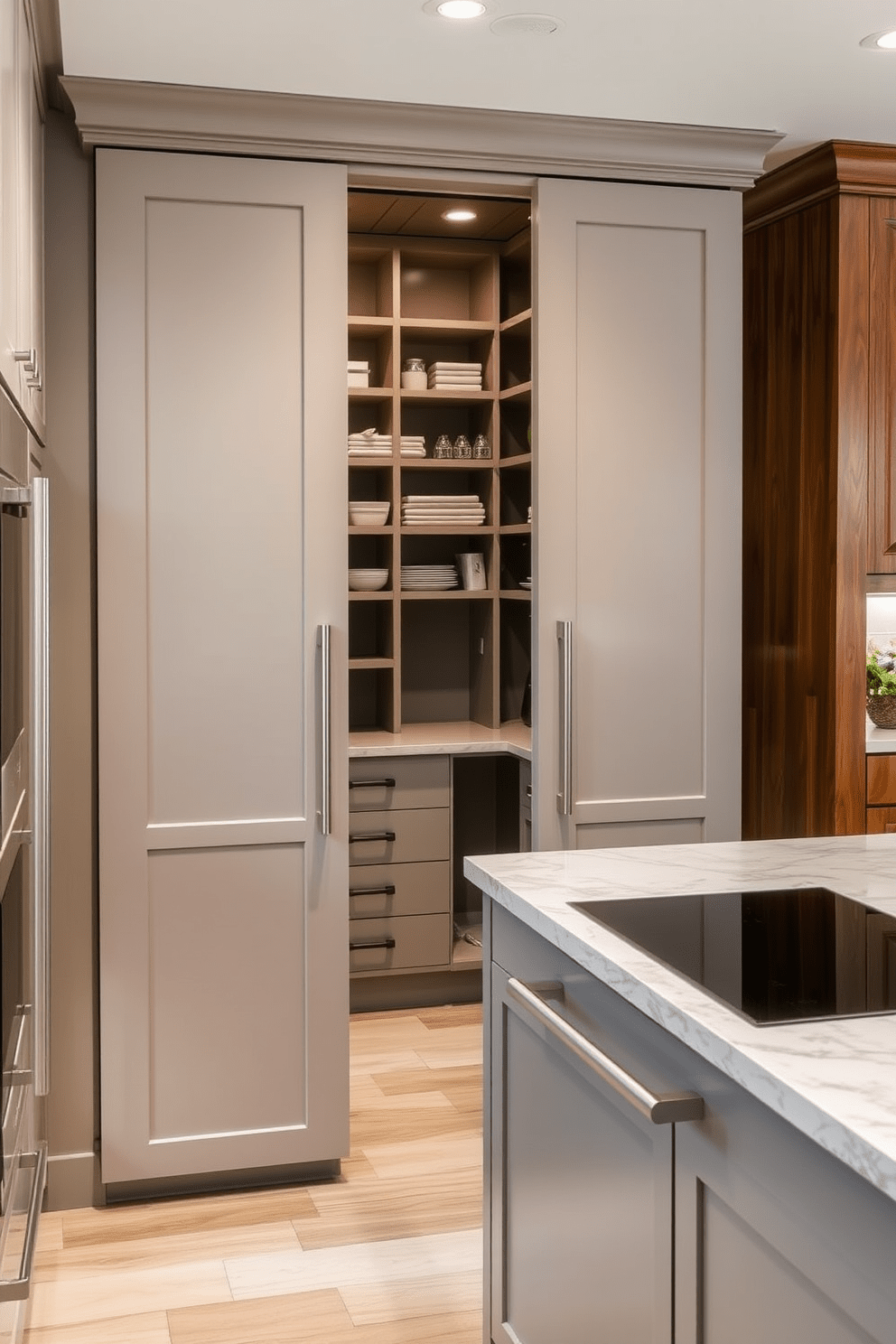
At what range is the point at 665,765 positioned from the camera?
3.33 m

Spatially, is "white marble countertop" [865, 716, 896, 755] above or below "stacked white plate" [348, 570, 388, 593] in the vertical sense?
below

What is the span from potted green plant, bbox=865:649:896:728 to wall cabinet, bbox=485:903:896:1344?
194 centimetres

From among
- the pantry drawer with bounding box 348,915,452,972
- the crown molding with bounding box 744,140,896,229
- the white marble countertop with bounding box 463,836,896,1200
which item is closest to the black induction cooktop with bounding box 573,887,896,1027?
the white marble countertop with bounding box 463,836,896,1200

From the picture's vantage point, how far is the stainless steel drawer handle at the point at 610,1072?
1403mm

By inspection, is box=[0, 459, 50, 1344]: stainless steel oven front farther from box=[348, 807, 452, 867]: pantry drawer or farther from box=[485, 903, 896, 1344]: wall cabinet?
box=[348, 807, 452, 867]: pantry drawer

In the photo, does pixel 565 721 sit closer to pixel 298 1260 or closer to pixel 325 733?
pixel 325 733

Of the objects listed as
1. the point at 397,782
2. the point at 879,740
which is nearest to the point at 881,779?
the point at 879,740

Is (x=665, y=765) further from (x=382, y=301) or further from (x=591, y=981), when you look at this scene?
(x=382, y=301)

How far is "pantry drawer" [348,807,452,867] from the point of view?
441 cm

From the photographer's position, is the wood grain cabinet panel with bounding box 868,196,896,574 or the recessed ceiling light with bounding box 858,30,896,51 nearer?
the recessed ceiling light with bounding box 858,30,896,51

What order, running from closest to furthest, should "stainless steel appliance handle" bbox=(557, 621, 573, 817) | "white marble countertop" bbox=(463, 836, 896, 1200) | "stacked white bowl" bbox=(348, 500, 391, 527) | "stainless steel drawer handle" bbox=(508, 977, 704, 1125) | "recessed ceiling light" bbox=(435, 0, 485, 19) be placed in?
"white marble countertop" bbox=(463, 836, 896, 1200)
"stainless steel drawer handle" bbox=(508, 977, 704, 1125)
"recessed ceiling light" bbox=(435, 0, 485, 19)
"stainless steel appliance handle" bbox=(557, 621, 573, 817)
"stacked white bowl" bbox=(348, 500, 391, 527)

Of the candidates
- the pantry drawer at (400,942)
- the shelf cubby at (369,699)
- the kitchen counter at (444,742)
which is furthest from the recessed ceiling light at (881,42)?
the pantry drawer at (400,942)

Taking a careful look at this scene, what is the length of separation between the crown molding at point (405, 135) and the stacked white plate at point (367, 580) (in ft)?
5.93

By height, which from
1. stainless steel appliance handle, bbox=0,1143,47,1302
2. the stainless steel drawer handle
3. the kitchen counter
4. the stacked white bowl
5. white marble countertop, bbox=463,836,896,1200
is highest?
the stacked white bowl
